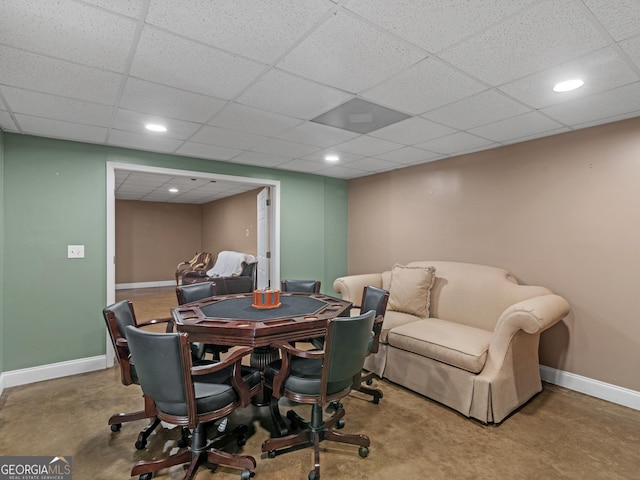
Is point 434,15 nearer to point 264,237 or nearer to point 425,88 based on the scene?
point 425,88

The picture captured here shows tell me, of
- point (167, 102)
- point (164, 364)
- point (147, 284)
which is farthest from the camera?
point (147, 284)

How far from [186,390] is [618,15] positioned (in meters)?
2.66

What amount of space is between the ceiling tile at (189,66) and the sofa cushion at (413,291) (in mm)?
2612

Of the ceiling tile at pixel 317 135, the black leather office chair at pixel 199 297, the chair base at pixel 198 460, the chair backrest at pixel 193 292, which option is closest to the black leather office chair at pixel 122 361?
the chair base at pixel 198 460

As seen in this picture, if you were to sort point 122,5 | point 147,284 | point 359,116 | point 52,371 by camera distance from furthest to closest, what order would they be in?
point 147,284, point 52,371, point 359,116, point 122,5

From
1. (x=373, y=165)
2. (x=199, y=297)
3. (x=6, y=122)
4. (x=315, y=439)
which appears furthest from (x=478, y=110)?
(x=6, y=122)

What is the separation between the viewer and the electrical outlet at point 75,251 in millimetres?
3373

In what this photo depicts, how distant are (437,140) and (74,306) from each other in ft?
13.3

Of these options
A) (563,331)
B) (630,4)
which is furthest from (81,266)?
(563,331)

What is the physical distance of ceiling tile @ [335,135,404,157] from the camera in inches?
131

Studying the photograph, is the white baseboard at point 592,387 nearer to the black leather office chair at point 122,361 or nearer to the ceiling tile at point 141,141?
the black leather office chair at point 122,361

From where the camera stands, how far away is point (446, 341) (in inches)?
111

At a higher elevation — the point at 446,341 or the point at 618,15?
the point at 618,15

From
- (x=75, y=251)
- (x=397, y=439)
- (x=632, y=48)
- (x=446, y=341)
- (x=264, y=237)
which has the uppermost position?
(x=632, y=48)
